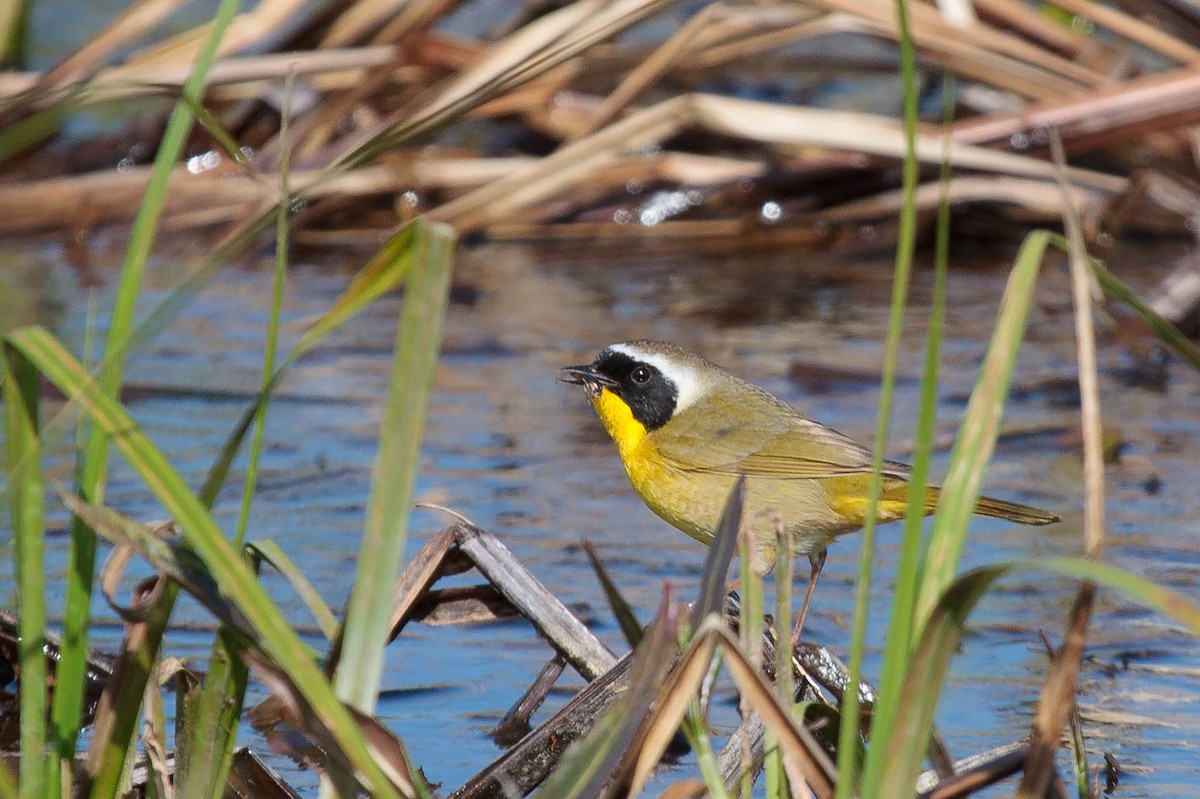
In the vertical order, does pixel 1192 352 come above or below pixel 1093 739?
above

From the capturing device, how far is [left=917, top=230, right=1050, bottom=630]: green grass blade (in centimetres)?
220

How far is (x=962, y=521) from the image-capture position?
7.23ft

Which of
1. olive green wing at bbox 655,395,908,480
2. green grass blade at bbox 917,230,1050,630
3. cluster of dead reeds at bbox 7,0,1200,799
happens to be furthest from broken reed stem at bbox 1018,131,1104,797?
olive green wing at bbox 655,395,908,480

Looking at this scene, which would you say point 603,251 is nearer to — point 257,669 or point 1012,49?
point 1012,49

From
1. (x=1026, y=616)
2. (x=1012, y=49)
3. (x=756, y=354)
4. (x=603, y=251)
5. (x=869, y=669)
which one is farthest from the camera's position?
(x=603, y=251)

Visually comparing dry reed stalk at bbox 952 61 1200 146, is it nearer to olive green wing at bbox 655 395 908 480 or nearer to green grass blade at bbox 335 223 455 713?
olive green wing at bbox 655 395 908 480

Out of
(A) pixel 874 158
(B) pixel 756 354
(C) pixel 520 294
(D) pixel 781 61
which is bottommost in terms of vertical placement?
(B) pixel 756 354

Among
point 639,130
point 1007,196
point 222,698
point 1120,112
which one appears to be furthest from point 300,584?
point 1007,196

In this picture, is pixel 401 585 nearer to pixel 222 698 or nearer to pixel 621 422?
pixel 222 698

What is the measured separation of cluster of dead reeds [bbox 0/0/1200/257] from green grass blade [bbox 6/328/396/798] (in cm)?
528

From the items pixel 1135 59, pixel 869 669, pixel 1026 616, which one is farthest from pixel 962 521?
pixel 1135 59

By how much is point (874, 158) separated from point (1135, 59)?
68.2 inches

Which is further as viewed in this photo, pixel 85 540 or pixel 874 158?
pixel 874 158

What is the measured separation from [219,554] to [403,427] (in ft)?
0.92
